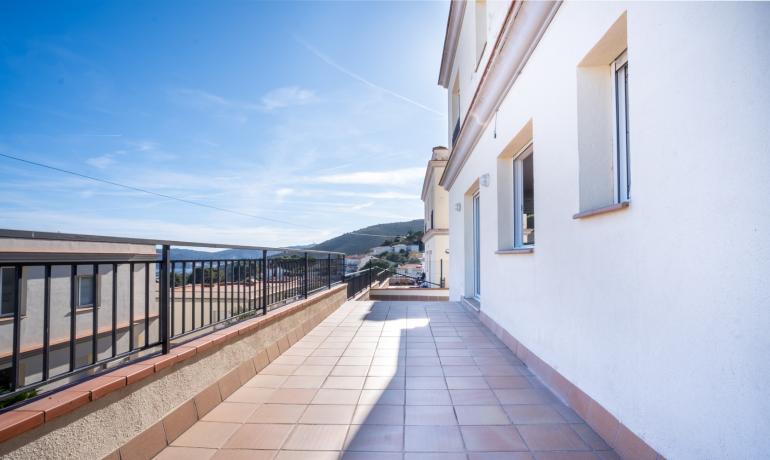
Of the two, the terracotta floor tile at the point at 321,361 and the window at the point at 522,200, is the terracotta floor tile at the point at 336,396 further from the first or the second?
the window at the point at 522,200

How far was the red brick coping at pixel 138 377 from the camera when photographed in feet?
Result: 4.49

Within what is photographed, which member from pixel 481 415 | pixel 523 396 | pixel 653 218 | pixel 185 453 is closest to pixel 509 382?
pixel 523 396

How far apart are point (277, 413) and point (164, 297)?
3.54 feet

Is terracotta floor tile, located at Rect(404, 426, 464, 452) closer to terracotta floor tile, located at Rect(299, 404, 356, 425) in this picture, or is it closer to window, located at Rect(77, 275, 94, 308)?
terracotta floor tile, located at Rect(299, 404, 356, 425)

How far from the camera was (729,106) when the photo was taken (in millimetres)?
1276

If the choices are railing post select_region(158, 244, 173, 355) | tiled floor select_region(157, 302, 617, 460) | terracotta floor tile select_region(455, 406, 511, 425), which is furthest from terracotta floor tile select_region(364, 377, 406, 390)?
railing post select_region(158, 244, 173, 355)

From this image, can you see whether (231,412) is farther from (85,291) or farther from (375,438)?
(85,291)

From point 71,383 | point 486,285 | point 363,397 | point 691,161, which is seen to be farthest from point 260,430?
point 486,285

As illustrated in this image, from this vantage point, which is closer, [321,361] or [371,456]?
[371,456]

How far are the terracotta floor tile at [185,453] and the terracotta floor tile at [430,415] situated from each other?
118cm

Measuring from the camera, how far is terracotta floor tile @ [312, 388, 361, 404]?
2771 mm

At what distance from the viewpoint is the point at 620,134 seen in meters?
2.39

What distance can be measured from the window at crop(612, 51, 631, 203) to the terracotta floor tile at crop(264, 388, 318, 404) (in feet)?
8.50

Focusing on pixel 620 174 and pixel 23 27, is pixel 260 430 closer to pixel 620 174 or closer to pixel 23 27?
pixel 620 174
